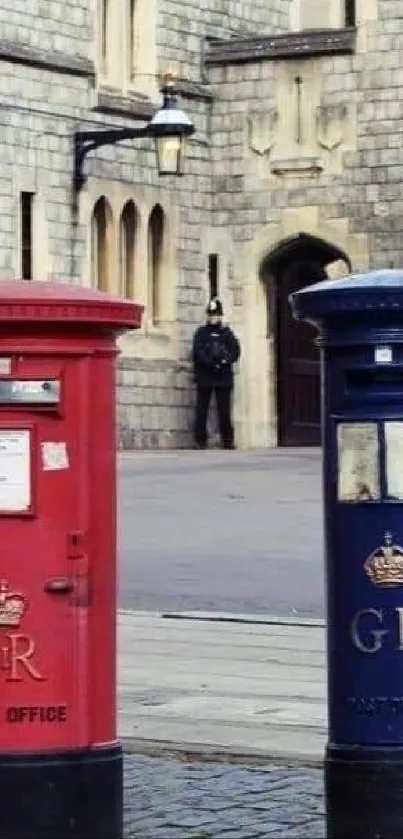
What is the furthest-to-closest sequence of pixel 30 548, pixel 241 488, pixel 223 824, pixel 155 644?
pixel 241 488 < pixel 155 644 < pixel 223 824 < pixel 30 548

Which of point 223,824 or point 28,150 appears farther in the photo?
point 28,150

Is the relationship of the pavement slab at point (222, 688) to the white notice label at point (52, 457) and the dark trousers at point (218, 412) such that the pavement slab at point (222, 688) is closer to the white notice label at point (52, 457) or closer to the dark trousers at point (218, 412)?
the white notice label at point (52, 457)

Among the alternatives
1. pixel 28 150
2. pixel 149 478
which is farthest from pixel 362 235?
pixel 149 478

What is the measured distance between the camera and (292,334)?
3319 cm

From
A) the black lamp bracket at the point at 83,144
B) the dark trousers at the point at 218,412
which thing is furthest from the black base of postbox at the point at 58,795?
the dark trousers at the point at 218,412

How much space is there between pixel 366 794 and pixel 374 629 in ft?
1.58

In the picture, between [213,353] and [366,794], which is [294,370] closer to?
[213,353]

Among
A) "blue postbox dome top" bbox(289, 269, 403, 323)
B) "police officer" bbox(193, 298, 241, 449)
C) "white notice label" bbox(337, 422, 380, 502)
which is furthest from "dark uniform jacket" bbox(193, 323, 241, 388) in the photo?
"white notice label" bbox(337, 422, 380, 502)

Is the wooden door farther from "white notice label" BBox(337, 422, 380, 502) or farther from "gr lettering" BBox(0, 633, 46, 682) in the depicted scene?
"gr lettering" BBox(0, 633, 46, 682)

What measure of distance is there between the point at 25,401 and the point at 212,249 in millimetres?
26306

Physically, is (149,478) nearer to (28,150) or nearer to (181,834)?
(28,150)

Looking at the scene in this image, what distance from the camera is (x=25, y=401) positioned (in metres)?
7.20

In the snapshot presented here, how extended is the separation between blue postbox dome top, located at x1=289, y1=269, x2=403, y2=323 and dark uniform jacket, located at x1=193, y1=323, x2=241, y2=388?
80.3 ft

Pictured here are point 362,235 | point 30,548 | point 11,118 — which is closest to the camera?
point 30,548
